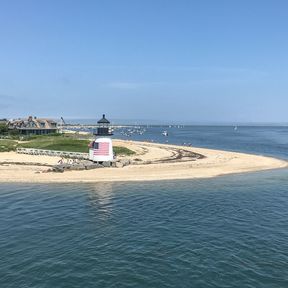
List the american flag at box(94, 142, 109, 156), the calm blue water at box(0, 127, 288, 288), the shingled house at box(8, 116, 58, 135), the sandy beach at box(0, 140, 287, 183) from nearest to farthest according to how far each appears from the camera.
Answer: the calm blue water at box(0, 127, 288, 288) < the sandy beach at box(0, 140, 287, 183) < the american flag at box(94, 142, 109, 156) < the shingled house at box(8, 116, 58, 135)

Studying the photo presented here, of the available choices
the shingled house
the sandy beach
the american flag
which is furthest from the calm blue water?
the shingled house

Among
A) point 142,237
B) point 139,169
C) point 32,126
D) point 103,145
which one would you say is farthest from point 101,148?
point 32,126

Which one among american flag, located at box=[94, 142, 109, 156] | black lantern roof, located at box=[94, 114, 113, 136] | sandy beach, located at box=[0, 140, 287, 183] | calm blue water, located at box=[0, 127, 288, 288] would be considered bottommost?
calm blue water, located at box=[0, 127, 288, 288]

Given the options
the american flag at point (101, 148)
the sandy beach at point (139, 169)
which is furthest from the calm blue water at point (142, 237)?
the american flag at point (101, 148)

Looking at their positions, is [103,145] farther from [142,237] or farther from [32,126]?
[32,126]

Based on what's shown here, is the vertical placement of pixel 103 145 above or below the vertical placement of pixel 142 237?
above

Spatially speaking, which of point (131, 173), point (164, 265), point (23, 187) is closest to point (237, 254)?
point (164, 265)

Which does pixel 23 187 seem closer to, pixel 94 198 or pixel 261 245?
pixel 94 198

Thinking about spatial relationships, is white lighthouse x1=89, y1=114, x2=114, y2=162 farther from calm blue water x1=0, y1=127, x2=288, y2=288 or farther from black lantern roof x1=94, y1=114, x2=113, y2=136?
calm blue water x1=0, y1=127, x2=288, y2=288
